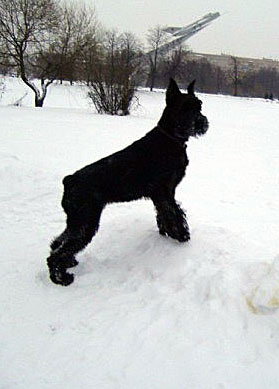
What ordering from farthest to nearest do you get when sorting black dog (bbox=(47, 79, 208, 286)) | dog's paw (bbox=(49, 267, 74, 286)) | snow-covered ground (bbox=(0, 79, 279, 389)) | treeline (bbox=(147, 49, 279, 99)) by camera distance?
treeline (bbox=(147, 49, 279, 99)), dog's paw (bbox=(49, 267, 74, 286)), black dog (bbox=(47, 79, 208, 286)), snow-covered ground (bbox=(0, 79, 279, 389))

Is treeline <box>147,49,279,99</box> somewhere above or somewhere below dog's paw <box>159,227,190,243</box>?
above

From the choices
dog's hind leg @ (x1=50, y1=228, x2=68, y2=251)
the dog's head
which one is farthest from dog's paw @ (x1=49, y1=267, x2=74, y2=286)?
the dog's head

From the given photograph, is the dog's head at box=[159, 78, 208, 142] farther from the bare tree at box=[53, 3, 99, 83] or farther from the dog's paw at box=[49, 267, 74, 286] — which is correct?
the bare tree at box=[53, 3, 99, 83]

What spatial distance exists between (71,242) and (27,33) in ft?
66.2

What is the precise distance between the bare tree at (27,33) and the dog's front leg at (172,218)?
18.7 meters

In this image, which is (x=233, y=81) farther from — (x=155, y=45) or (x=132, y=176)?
(x=132, y=176)

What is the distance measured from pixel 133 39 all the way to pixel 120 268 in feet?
Result: 138

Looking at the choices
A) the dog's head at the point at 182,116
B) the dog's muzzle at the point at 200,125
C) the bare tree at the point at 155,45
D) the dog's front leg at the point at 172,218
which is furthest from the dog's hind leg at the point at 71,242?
the bare tree at the point at 155,45

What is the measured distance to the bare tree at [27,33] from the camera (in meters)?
19.7

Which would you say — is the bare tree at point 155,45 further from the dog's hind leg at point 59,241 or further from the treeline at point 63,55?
the dog's hind leg at point 59,241

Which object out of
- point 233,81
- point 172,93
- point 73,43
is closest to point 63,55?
point 73,43

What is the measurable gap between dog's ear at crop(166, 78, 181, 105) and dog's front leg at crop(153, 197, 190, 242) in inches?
39.1

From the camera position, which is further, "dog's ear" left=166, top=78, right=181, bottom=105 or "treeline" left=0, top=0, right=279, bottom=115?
"treeline" left=0, top=0, right=279, bottom=115

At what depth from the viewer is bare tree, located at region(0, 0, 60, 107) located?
19.7 metres
